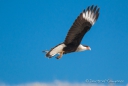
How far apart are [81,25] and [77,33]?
19cm

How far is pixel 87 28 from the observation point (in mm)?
11133

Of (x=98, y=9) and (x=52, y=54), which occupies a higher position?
(x=98, y=9)

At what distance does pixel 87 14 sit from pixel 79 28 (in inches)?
14.2

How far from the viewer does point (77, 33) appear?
36.1ft

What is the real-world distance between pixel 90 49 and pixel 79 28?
2.48 feet

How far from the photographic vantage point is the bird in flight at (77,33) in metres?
10.9

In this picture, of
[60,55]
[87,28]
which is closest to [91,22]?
[87,28]

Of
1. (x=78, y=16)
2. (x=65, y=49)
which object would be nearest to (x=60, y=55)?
(x=65, y=49)

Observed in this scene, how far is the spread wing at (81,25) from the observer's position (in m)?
10.9

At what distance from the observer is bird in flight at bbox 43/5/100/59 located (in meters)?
10.9

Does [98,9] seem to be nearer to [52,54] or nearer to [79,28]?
[79,28]

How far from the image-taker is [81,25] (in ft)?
36.1

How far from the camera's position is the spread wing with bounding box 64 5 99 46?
10.9 m

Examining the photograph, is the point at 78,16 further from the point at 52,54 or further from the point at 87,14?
the point at 52,54
